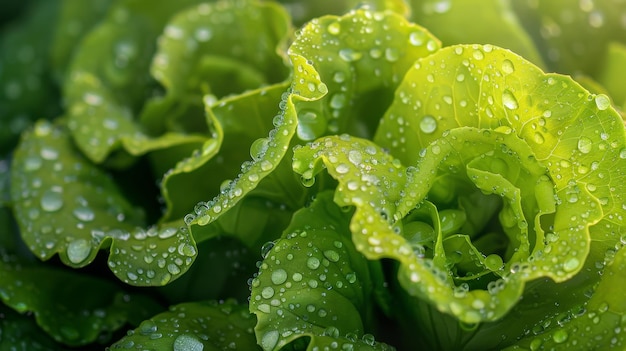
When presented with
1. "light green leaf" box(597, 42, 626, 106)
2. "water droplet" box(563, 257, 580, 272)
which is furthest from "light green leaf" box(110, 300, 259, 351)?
"light green leaf" box(597, 42, 626, 106)

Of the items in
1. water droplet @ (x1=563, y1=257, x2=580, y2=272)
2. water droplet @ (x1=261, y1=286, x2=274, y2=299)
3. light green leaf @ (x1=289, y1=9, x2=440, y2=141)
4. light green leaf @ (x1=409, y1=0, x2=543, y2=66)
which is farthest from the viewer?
light green leaf @ (x1=409, y1=0, x2=543, y2=66)

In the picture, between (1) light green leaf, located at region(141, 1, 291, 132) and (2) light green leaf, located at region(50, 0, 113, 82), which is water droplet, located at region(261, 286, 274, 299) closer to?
(1) light green leaf, located at region(141, 1, 291, 132)

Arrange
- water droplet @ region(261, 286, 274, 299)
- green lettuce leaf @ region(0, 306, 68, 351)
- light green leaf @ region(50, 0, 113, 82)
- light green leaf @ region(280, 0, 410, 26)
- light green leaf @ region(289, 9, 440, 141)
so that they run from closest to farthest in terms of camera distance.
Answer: water droplet @ region(261, 286, 274, 299) → light green leaf @ region(289, 9, 440, 141) → green lettuce leaf @ region(0, 306, 68, 351) → light green leaf @ region(280, 0, 410, 26) → light green leaf @ region(50, 0, 113, 82)

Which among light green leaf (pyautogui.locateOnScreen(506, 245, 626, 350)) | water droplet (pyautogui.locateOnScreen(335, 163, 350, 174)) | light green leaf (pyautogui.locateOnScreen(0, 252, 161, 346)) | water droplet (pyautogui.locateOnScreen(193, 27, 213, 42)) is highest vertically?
water droplet (pyautogui.locateOnScreen(335, 163, 350, 174))

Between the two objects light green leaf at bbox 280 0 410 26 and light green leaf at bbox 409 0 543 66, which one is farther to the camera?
light green leaf at bbox 280 0 410 26

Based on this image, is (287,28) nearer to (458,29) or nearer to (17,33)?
(458,29)

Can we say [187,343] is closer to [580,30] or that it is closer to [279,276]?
[279,276]

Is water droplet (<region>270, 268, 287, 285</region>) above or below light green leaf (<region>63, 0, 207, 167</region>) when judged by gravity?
above
